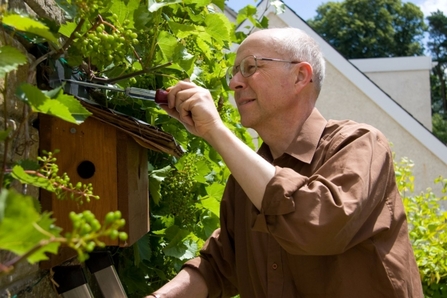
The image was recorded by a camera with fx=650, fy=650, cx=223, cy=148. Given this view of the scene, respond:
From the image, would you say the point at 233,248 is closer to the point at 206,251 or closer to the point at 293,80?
the point at 206,251

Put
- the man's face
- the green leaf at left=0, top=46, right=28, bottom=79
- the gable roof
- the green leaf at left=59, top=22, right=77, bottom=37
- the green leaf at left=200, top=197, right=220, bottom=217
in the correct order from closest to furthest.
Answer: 1. the green leaf at left=0, top=46, right=28, bottom=79
2. the green leaf at left=59, top=22, right=77, bottom=37
3. the man's face
4. the green leaf at left=200, top=197, right=220, bottom=217
5. the gable roof

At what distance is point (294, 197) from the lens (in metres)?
1.71

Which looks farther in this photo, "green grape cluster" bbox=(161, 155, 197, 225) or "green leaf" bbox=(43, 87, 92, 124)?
"green grape cluster" bbox=(161, 155, 197, 225)

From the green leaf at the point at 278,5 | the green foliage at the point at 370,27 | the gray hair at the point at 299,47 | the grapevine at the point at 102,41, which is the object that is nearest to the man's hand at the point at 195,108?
the grapevine at the point at 102,41

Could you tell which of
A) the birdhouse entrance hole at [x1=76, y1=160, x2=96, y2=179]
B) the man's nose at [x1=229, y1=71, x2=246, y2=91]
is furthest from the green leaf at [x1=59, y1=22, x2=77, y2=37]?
the man's nose at [x1=229, y1=71, x2=246, y2=91]

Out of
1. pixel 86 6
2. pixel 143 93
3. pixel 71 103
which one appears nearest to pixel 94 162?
pixel 143 93

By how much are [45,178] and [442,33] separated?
60698mm

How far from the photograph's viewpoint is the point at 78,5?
1557 millimetres

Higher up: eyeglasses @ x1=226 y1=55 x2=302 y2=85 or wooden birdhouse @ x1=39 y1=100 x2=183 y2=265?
eyeglasses @ x1=226 y1=55 x2=302 y2=85

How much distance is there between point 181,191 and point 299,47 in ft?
2.51

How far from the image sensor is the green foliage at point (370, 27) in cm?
4799

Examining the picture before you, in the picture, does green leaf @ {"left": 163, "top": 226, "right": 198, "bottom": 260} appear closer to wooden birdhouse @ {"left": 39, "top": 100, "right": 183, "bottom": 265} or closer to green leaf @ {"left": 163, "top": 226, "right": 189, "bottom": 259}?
green leaf @ {"left": 163, "top": 226, "right": 189, "bottom": 259}

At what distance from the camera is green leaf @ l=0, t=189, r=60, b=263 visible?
628 mm

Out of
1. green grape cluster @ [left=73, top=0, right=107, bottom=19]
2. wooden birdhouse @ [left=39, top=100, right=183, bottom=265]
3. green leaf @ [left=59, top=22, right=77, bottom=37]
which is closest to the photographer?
green grape cluster @ [left=73, top=0, right=107, bottom=19]
